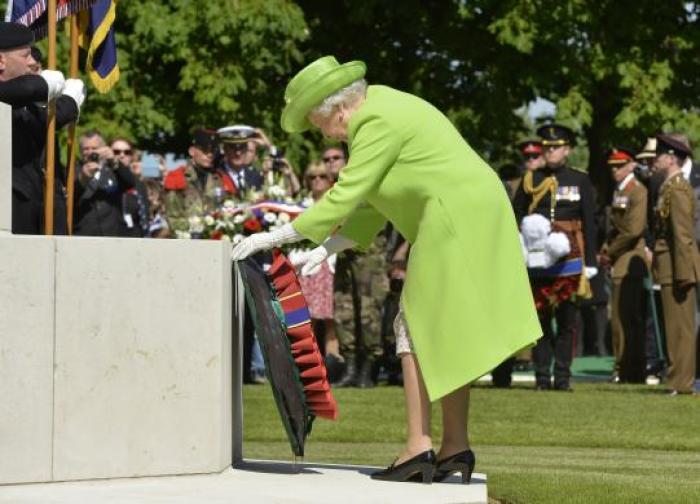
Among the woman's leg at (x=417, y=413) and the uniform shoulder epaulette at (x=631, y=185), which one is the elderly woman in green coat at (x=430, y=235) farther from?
the uniform shoulder epaulette at (x=631, y=185)

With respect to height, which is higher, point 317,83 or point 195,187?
point 195,187

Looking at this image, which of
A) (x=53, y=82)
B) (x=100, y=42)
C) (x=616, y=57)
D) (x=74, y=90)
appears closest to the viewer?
(x=53, y=82)

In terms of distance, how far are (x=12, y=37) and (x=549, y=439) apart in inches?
169

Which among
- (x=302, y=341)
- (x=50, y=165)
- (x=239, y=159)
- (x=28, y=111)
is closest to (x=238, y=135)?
(x=239, y=159)

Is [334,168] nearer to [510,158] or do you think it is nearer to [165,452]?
[165,452]

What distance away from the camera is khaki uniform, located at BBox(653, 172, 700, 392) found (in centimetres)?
1622

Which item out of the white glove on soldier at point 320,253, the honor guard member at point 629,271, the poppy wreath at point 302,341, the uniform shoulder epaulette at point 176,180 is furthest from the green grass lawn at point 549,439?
the uniform shoulder epaulette at point 176,180

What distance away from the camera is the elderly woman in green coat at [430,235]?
8.23 metres

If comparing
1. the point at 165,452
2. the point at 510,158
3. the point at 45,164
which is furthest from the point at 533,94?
the point at 165,452

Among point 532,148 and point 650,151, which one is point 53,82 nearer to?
point 532,148

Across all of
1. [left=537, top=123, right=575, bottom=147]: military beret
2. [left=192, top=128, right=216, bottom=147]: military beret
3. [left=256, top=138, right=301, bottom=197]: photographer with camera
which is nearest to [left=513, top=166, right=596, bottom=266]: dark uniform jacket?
[left=537, top=123, right=575, bottom=147]: military beret

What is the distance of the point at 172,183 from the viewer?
17328 mm

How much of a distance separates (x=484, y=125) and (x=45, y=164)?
1845 cm

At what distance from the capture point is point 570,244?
16.4 m
